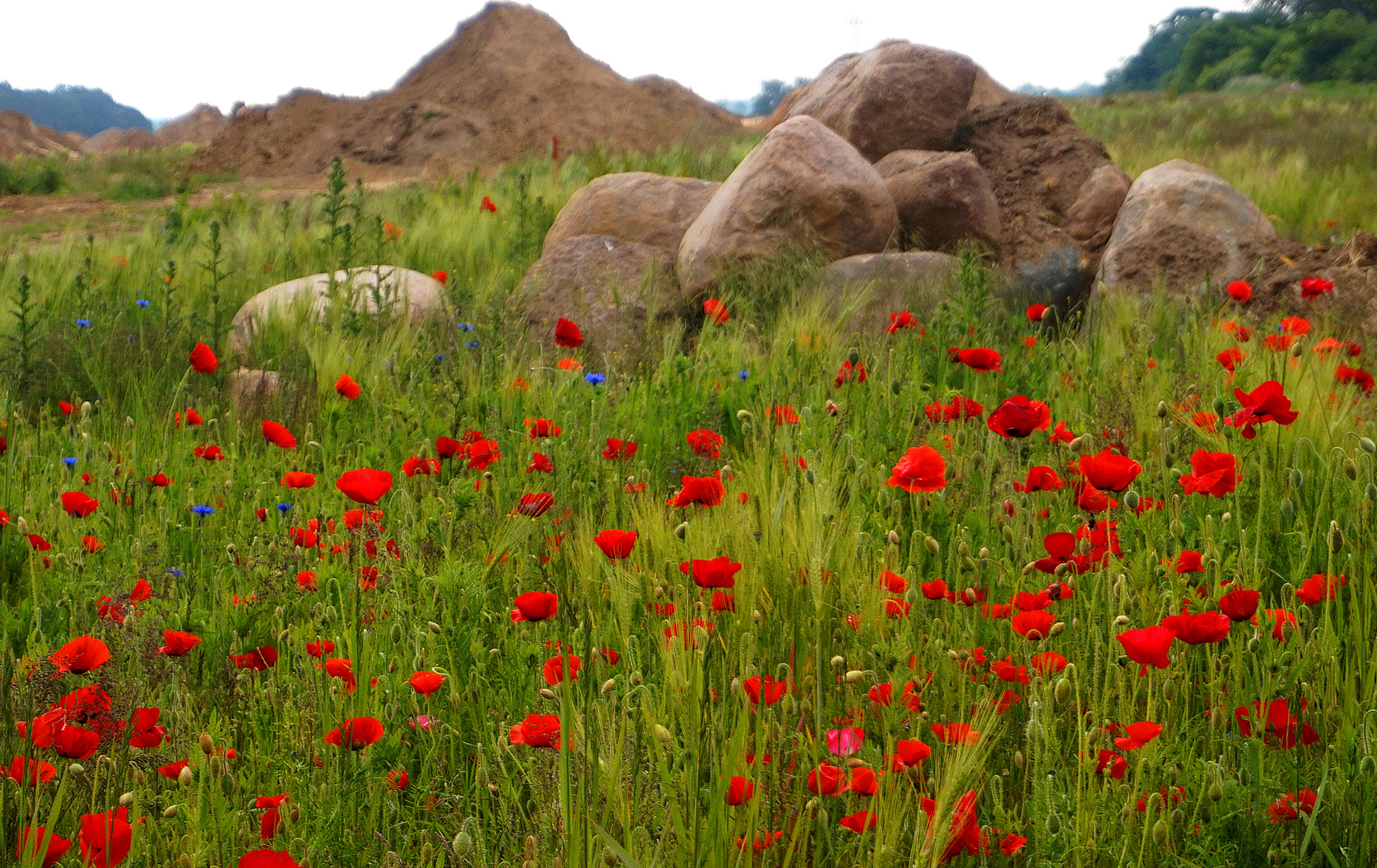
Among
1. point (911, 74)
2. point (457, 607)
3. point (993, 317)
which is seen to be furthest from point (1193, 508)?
point (911, 74)

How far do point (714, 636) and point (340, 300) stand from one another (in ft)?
13.1

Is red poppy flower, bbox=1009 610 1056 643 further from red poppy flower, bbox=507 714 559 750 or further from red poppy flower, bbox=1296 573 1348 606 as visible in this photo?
red poppy flower, bbox=507 714 559 750

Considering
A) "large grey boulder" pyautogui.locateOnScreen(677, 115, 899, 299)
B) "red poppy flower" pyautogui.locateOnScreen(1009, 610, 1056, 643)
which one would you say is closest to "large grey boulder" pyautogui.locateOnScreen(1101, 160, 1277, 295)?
"large grey boulder" pyautogui.locateOnScreen(677, 115, 899, 299)

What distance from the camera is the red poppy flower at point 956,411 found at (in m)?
2.38

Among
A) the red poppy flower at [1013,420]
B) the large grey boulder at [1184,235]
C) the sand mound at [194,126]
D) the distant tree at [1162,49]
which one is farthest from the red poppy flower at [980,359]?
the distant tree at [1162,49]

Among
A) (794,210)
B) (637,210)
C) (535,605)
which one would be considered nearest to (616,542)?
(535,605)

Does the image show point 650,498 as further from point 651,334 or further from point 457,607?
point 651,334

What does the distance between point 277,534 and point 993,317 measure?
→ 3598 mm

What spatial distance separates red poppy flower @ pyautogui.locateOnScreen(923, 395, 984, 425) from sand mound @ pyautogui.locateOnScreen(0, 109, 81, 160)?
37.8 m

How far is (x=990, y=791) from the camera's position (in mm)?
1338

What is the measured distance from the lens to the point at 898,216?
18.9 feet

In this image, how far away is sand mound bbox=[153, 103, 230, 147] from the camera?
48.5m

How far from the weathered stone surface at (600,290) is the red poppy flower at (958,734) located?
372 cm

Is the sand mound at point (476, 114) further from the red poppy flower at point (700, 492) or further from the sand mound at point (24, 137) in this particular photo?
the red poppy flower at point (700, 492)
